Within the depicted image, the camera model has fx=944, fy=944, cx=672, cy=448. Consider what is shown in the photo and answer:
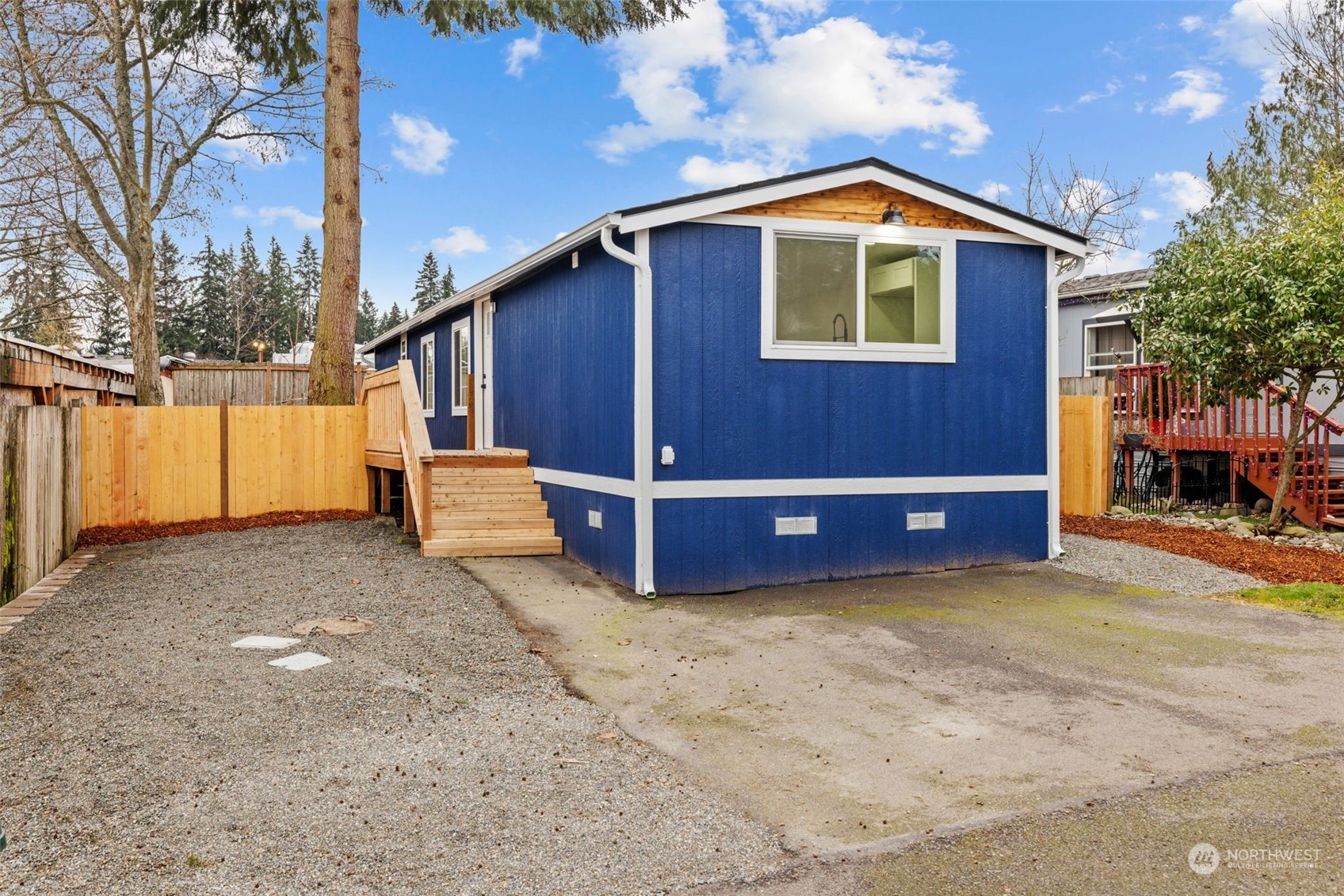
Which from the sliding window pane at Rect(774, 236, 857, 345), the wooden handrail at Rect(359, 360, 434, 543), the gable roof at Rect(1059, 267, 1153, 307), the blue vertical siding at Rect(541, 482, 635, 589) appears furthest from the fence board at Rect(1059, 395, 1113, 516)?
the wooden handrail at Rect(359, 360, 434, 543)

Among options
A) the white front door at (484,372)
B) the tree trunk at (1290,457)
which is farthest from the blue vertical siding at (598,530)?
the tree trunk at (1290,457)

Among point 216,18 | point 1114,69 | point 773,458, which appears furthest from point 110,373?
point 1114,69

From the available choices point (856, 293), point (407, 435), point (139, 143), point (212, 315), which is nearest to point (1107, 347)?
point (856, 293)

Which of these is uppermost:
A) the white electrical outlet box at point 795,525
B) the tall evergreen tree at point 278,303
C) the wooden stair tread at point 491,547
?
the tall evergreen tree at point 278,303

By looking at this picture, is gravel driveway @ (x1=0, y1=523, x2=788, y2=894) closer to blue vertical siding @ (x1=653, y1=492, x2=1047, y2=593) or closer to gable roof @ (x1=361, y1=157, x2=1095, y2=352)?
blue vertical siding @ (x1=653, y1=492, x2=1047, y2=593)

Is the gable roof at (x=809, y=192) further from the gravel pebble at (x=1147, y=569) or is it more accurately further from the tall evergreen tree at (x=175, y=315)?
the tall evergreen tree at (x=175, y=315)

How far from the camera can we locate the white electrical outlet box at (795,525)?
25.0 ft

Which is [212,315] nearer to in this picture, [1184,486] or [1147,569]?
[1184,486]

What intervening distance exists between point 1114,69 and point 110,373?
20.6 m

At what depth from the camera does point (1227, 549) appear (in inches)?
361

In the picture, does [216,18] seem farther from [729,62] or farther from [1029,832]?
[1029,832]

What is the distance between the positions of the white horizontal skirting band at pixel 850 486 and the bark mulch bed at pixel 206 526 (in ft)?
18.9

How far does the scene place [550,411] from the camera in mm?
9539

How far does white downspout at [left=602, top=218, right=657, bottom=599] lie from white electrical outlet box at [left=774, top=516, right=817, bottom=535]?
1085 millimetres
